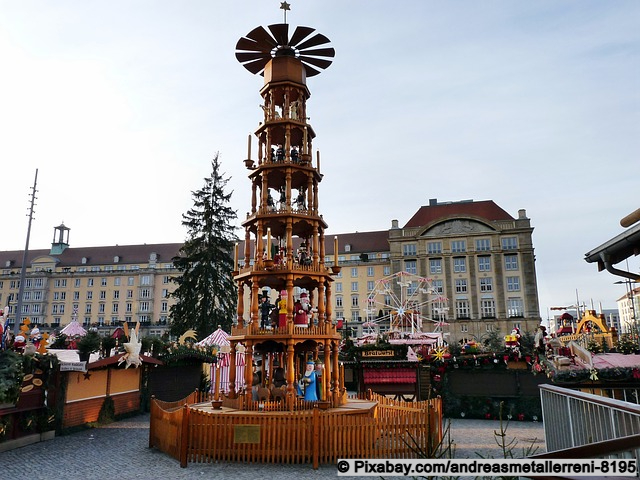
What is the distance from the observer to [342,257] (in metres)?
80.1

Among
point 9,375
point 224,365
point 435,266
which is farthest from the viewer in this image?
point 435,266

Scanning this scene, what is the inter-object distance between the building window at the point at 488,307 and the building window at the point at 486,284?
132cm

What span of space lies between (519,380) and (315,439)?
39.7 feet

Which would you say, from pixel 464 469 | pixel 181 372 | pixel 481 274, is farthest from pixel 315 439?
pixel 481 274

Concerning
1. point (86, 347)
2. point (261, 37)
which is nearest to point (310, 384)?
point (86, 347)

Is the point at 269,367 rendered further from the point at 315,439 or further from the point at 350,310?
the point at 350,310

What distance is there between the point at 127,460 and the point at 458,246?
208ft

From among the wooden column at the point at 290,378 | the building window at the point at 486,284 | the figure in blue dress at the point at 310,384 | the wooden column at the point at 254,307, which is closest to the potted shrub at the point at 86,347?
the wooden column at the point at 254,307

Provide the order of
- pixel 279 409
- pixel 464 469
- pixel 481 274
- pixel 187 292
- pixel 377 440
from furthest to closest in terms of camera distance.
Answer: pixel 481 274
pixel 187 292
pixel 279 409
pixel 377 440
pixel 464 469

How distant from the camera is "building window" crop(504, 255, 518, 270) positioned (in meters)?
67.8

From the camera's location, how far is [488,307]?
6775 cm

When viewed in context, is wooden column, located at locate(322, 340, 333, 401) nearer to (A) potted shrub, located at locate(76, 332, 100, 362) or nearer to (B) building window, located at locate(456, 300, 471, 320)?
(A) potted shrub, located at locate(76, 332, 100, 362)

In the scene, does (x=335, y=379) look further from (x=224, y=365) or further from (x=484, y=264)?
(x=484, y=264)

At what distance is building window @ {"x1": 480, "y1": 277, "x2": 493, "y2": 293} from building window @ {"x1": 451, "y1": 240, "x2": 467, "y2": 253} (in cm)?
506
